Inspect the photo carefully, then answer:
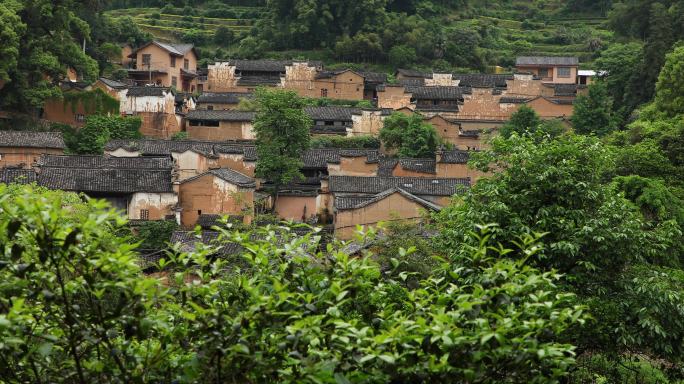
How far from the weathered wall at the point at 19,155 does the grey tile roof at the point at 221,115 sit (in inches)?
306

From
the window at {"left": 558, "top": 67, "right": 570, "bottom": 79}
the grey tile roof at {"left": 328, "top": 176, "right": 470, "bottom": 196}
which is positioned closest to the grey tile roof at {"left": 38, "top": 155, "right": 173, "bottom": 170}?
the grey tile roof at {"left": 328, "top": 176, "right": 470, "bottom": 196}

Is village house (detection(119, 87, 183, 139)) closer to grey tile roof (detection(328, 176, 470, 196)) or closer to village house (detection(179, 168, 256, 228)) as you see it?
village house (detection(179, 168, 256, 228))

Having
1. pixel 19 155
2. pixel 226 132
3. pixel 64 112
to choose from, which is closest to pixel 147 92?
pixel 64 112

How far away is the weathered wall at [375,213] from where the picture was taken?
29516 mm

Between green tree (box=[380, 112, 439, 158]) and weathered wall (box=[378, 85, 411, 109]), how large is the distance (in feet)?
16.8

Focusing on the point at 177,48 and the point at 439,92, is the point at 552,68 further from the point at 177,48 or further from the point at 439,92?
the point at 177,48

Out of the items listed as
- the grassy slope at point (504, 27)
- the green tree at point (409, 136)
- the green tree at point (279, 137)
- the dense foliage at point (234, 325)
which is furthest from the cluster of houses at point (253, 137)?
the dense foliage at point (234, 325)

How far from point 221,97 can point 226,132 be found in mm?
4875

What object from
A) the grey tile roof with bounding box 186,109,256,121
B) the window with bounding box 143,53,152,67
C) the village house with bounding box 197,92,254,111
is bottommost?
the grey tile roof with bounding box 186,109,256,121

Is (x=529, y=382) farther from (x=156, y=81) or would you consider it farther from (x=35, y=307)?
(x=156, y=81)

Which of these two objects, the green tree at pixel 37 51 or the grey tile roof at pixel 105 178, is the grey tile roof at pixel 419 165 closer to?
the grey tile roof at pixel 105 178

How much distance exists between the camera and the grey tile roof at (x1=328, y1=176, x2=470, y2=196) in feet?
108

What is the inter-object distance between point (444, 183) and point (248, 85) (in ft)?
62.5

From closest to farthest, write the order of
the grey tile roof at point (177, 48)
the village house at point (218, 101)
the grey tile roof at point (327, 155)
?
the grey tile roof at point (327, 155) → the village house at point (218, 101) → the grey tile roof at point (177, 48)
